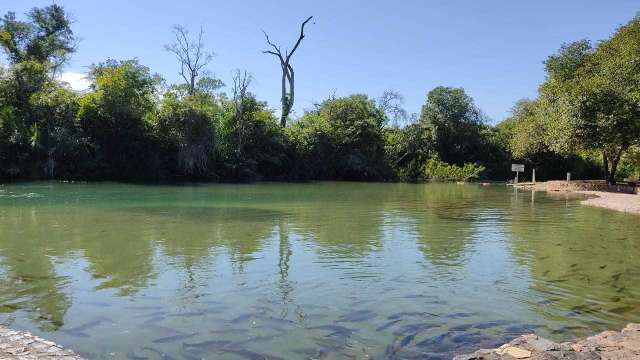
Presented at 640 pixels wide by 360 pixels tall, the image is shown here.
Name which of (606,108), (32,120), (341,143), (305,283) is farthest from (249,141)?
(305,283)

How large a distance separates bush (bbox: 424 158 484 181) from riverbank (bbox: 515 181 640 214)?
12.0m

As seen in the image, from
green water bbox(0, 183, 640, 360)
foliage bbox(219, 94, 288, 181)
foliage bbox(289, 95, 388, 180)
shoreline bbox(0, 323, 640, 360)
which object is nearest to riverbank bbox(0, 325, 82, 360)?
shoreline bbox(0, 323, 640, 360)

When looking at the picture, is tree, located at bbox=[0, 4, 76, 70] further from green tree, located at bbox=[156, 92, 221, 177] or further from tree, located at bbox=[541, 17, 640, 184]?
tree, located at bbox=[541, 17, 640, 184]

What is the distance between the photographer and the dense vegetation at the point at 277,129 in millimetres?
32844

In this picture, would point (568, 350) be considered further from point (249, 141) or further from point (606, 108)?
point (249, 141)

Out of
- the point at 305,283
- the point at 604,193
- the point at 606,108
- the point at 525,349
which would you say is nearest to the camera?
the point at 525,349

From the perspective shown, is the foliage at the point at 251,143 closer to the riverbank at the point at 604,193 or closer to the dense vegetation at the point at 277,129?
the dense vegetation at the point at 277,129

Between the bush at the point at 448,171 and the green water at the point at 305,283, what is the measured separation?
112 ft

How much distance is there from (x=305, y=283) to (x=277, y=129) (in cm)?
4388

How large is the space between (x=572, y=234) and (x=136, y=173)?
36650 millimetres

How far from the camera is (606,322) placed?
23.9ft

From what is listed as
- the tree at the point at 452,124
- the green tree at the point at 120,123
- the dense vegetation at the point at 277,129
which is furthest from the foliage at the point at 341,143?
the green tree at the point at 120,123

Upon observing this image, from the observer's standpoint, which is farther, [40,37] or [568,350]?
[40,37]

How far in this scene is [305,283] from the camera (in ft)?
30.5
